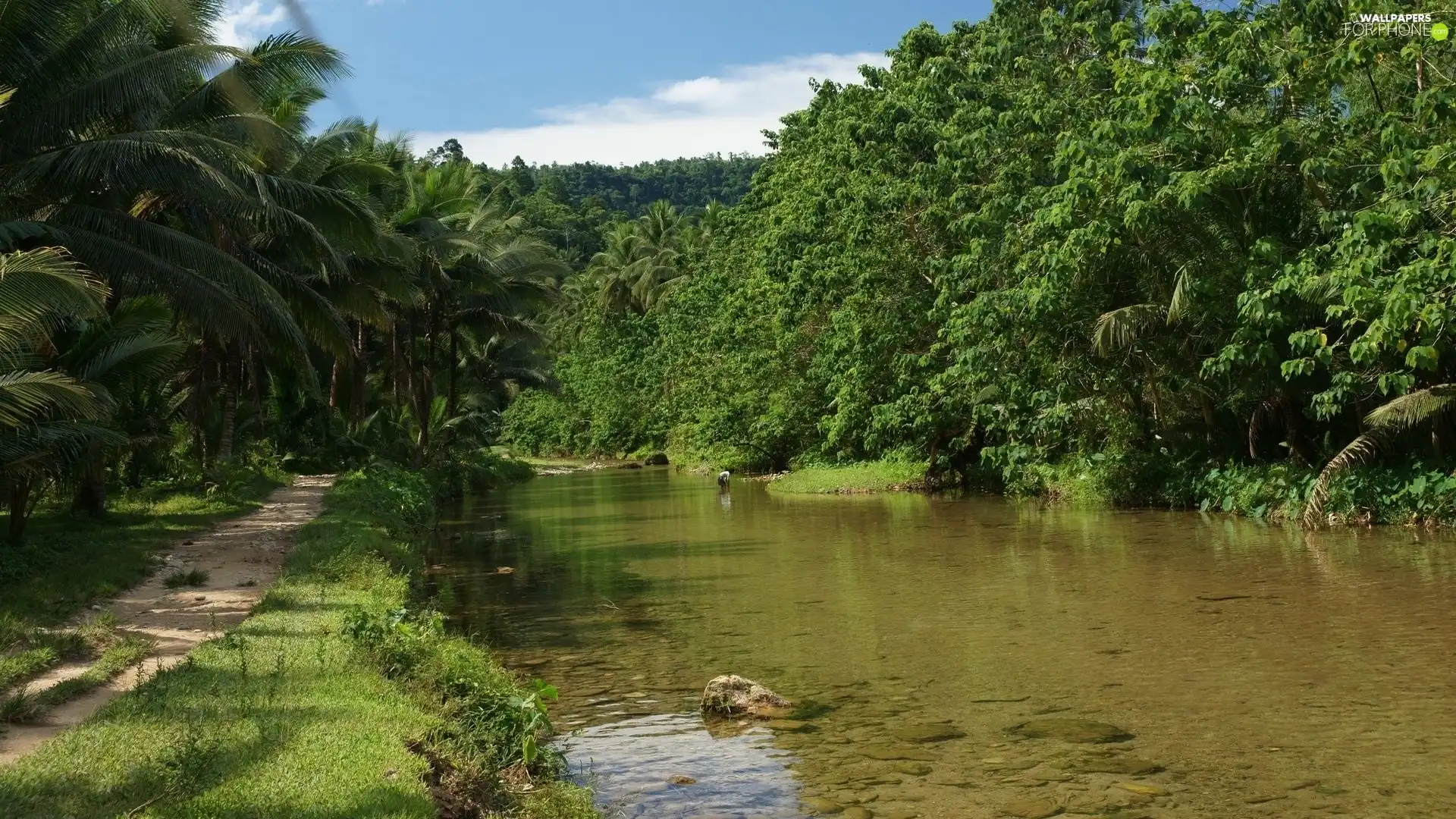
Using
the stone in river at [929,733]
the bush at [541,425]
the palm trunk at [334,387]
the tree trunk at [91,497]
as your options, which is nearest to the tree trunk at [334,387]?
the palm trunk at [334,387]

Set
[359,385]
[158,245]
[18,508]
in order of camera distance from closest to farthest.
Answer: [18,508]
[158,245]
[359,385]

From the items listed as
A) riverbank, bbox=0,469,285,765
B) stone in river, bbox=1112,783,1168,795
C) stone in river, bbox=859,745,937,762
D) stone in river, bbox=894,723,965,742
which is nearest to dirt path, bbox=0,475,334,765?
riverbank, bbox=0,469,285,765

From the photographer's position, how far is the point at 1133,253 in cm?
2020

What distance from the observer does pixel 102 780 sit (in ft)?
17.5

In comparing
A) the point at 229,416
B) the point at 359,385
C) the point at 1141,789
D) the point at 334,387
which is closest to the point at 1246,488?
the point at 1141,789

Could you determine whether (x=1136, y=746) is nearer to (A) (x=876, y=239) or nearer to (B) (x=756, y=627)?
(B) (x=756, y=627)

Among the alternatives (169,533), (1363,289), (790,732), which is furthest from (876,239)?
(790,732)

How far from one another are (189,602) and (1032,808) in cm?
791

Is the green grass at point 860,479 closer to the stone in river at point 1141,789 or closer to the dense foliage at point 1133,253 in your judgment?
the dense foliage at point 1133,253

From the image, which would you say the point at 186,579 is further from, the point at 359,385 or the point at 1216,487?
the point at 359,385

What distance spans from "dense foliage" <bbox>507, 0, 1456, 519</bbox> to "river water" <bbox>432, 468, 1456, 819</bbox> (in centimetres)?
275

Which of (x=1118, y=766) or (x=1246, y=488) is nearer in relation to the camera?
(x=1118, y=766)

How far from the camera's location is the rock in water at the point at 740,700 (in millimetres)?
8539

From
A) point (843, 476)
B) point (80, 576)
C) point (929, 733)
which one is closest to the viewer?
point (929, 733)
